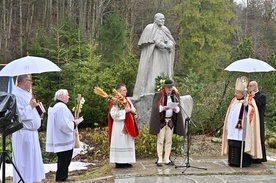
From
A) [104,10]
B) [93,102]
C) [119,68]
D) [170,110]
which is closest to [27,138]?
[170,110]

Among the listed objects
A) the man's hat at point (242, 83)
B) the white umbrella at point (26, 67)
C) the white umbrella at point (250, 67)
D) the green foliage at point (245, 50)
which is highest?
the green foliage at point (245, 50)

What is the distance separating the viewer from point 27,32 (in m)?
28.6

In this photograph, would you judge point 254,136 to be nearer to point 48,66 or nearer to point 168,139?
point 168,139

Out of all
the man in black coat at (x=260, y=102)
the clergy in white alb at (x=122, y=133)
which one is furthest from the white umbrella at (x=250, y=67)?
the clergy in white alb at (x=122, y=133)

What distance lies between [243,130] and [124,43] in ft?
61.6

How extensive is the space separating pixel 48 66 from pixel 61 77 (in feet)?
24.2

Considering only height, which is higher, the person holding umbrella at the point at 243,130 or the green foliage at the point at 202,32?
the green foliage at the point at 202,32

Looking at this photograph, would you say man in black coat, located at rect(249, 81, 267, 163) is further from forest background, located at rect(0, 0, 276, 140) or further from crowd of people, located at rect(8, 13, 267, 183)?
→ forest background, located at rect(0, 0, 276, 140)

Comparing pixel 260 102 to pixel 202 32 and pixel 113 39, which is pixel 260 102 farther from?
pixel 202 32

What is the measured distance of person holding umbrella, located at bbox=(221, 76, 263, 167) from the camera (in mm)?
8531

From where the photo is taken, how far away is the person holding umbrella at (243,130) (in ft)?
28.0

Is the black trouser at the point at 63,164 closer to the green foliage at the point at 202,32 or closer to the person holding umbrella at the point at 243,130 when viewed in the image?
the person holding umbrella at the point at 243,130

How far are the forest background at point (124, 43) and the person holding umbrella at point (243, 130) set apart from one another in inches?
138

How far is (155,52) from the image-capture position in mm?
11070
